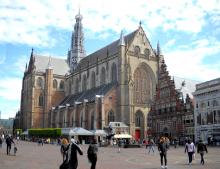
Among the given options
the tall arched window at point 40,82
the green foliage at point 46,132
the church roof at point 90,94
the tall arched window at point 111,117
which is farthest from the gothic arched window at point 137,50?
the tall arched window at point 40,82

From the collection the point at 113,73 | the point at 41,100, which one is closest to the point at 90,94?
the point at 113,73

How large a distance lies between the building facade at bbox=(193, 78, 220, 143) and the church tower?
6477cm

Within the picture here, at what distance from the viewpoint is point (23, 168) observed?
671 inches

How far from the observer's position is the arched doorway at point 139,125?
7444 centimetres

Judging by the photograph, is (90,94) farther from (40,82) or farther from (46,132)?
(40,82)

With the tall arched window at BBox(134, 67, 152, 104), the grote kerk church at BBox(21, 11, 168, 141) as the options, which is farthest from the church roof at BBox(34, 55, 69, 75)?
the tall arched window at BBox(134, 67, 152, 104)

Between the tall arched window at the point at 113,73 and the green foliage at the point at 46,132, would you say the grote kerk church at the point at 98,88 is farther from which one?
the green foliage at the point at 46,132

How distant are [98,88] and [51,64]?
29877 millimetres

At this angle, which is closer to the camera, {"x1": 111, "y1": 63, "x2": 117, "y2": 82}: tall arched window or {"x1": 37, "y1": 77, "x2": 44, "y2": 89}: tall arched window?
{"x1": 111, "y1": 63, "x2": 117, "y2": 82}: tall arched window

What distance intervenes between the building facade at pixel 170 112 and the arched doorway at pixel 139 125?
5487mm

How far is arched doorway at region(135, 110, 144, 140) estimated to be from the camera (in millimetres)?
74438

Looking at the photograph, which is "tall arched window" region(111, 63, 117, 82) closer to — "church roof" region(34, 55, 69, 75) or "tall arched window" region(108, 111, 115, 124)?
"tall arched window" region(108, 111, 115, 124)

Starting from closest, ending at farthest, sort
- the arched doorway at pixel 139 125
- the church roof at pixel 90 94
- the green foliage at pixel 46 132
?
the green foliage at pixel 46 132 → the arched doorway at pixel 139 125 → the church roof at pixel 90 94

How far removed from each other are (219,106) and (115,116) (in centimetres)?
2836
